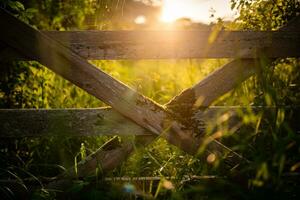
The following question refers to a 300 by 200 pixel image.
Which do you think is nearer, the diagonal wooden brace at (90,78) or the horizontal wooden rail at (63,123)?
the diagonal wooden brace at (90,78)

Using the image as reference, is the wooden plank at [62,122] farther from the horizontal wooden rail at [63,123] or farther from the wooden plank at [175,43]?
the wooden plank at [175,43]

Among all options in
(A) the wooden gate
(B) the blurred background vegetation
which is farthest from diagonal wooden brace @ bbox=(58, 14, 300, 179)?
(B) the blurred background vegetation

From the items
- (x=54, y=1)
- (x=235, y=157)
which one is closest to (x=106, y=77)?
(x=235, y=157)

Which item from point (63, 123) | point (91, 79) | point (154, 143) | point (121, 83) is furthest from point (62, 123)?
point (154, 143)

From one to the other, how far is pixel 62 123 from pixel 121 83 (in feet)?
1.91

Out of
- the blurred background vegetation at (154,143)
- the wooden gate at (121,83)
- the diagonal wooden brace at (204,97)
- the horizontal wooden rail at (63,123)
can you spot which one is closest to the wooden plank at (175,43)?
the wooden gate at (121,83)

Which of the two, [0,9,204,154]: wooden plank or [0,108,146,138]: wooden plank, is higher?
[0,9,204,154]: wooden plank

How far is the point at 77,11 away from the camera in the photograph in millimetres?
4223

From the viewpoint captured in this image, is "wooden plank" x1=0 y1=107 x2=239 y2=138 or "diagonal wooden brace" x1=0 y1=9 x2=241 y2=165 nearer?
"diagonal wooden brace" x1=0 y1=9 x2=241 y2=165

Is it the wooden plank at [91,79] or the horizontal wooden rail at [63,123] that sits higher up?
the wooden plank at [91,79]

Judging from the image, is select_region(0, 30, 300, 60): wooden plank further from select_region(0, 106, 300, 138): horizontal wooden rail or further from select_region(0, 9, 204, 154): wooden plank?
select_region(0, 106, 300, 138): horizontal wooden rail

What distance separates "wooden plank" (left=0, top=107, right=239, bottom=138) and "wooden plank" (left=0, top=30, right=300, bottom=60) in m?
0.45

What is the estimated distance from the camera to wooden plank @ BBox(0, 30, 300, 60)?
2.34 meters

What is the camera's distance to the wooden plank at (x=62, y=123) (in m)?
2.42
